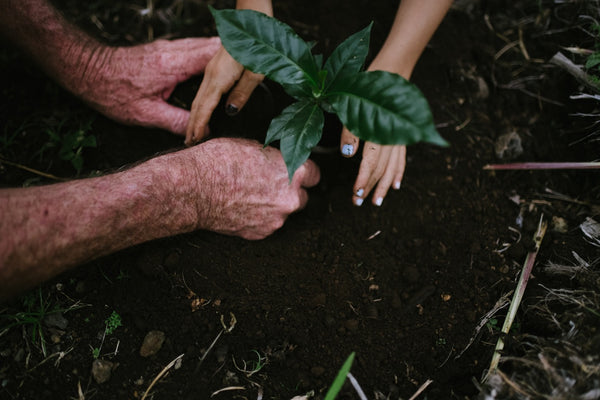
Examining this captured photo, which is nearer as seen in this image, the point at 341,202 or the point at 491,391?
the point at 491,391

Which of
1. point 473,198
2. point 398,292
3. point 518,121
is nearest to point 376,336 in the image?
point 398,292

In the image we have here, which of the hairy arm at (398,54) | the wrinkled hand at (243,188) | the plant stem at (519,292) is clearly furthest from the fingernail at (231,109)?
the plant stem at (519,292)

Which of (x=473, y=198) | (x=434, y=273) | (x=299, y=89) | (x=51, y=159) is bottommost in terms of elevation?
(x=434, y=273)

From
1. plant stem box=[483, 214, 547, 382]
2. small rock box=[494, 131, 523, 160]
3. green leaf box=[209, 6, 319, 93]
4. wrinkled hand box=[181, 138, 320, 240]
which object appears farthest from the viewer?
small rock box=[494, 131, 523, 160]

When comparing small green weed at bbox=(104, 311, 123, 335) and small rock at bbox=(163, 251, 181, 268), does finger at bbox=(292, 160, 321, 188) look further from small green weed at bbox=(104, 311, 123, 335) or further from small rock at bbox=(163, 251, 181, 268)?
small green weed at bbox=(104, 311, 123, 335)

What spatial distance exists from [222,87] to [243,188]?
38 cm

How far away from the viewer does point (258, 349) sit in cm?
146

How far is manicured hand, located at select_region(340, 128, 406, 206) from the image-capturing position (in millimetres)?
1444

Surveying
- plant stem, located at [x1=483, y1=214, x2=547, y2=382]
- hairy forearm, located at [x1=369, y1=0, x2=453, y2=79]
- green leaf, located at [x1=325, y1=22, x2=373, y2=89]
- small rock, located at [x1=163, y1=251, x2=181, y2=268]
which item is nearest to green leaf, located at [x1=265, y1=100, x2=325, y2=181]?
green leaf, located at [x1=325, y1=22, x2=373, y2=89]

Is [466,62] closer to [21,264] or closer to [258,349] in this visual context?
[258,349]

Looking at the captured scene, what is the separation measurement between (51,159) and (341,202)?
1.28m

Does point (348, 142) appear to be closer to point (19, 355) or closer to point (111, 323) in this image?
point (111, 323)

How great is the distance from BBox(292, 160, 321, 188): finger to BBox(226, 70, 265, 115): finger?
0.34 metres

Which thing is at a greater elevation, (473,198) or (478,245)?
(473,198)
